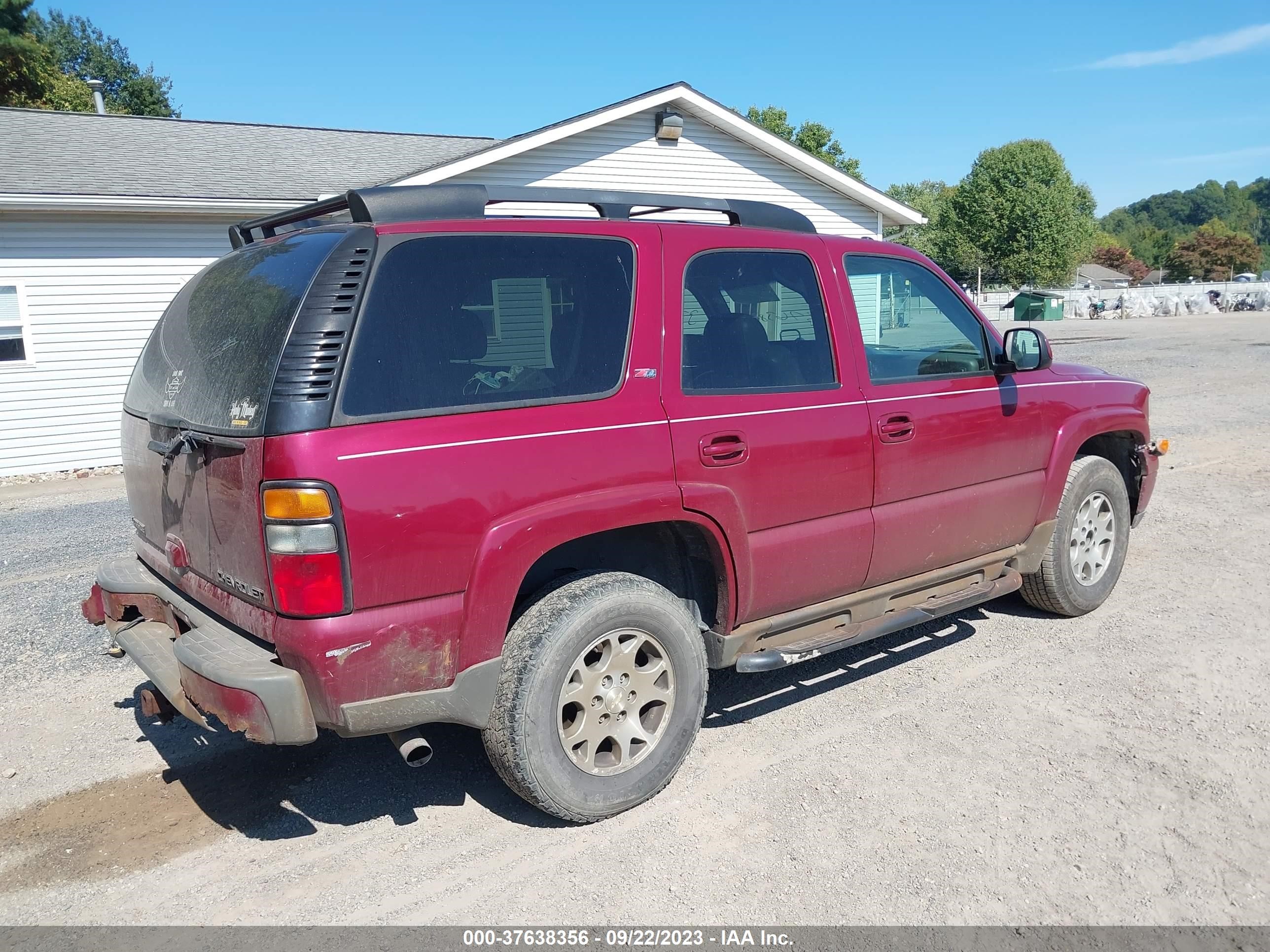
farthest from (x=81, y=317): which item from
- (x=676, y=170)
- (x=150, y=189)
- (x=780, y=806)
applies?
(x=780, y=806)

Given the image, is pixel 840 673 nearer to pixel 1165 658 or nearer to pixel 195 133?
pixel 1165 658

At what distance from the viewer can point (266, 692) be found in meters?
2.75

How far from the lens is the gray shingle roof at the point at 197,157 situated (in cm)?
1179

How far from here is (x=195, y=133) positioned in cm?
1545

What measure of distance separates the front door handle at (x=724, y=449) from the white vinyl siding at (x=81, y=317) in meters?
10.9

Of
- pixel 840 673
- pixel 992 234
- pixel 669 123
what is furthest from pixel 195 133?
pixel 992 234

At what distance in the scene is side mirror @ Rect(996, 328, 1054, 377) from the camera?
4.63 m

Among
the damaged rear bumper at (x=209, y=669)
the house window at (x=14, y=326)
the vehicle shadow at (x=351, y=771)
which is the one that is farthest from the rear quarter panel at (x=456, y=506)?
the house window at (x=14, y=326)

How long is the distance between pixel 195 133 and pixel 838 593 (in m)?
15.3

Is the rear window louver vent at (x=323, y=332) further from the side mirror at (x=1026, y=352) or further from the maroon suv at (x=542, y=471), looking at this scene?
the side mirror at (x=1026, y=352)

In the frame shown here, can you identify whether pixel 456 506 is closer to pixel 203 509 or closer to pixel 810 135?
pixel 203 509

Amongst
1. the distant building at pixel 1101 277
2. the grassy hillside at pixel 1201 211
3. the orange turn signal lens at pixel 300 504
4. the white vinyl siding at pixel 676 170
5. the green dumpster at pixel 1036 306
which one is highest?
the grassy hillside at pixel 1201 211

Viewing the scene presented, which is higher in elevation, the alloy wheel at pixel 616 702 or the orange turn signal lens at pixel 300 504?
the orange turn signal lens at pixel 300 504

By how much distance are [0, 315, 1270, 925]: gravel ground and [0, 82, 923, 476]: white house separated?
7757 mm
